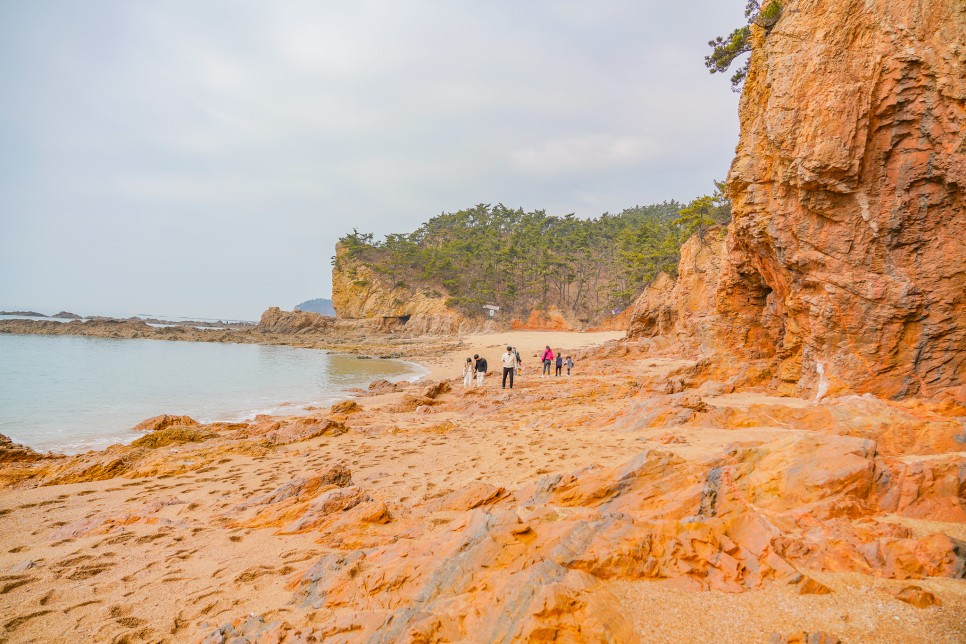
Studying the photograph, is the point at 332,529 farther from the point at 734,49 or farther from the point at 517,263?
the point at 517,263

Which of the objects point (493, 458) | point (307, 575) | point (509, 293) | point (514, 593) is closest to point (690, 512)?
point (514, 593)

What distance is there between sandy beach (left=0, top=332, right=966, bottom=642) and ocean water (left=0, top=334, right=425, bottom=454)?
4824mm

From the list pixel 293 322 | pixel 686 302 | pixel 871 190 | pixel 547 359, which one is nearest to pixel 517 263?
pixel 293 322

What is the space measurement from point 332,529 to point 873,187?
9.56 meters

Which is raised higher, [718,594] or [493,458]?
[718,594]

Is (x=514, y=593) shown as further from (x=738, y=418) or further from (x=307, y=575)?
(x=738, y=418)

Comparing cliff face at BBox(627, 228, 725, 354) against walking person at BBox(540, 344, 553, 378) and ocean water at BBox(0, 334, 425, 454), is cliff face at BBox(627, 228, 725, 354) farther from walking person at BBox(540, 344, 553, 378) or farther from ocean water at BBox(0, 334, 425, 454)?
ocean water at BBox(0, 334, 425, 454)

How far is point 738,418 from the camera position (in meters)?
7.39

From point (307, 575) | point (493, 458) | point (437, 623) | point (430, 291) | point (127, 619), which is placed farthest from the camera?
point (430, 291)

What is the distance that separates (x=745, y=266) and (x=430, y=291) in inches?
1991

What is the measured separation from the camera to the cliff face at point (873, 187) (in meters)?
6.58

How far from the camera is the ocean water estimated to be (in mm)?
11906

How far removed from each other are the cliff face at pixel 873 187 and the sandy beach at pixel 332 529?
154cm

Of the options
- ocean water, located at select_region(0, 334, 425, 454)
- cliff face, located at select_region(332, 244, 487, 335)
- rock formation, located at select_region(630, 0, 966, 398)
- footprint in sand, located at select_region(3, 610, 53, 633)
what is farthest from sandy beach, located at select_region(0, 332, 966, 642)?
cliff face, located at select_region(332, 244, 487, 335)
